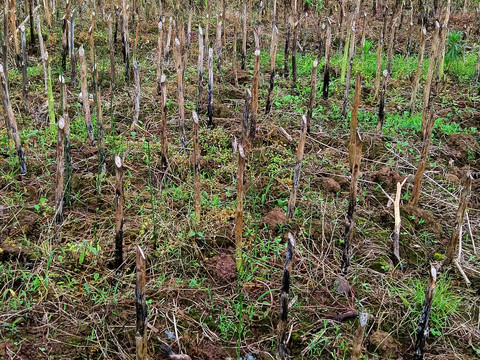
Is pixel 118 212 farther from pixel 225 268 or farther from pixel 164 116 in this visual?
pixel 164 116

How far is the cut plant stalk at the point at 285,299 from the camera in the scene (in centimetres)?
192

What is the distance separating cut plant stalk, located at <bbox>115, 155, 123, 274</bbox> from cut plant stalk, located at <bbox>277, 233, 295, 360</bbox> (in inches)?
37.9

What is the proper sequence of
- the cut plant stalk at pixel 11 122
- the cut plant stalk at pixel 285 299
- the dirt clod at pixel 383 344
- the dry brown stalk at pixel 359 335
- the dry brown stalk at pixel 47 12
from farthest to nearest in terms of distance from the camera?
the dry brown stalk at pixel 47 12 → the cut plant stalk at pixel 11 122 → the dirt clod at pixel 383 344 → the cut plant stalk at pixel 285 299 → the dry brown stalk at pixel 359 335

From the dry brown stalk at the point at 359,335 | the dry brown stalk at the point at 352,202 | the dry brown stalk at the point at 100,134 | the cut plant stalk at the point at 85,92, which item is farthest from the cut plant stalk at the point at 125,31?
the dry brown stalk at the point at 359,335

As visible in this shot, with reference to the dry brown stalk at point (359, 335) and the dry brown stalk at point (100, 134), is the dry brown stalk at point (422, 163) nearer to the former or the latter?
the dry brown stalk at point (359, 335)

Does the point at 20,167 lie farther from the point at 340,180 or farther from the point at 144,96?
the point at 340,180

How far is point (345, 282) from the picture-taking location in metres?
2.55

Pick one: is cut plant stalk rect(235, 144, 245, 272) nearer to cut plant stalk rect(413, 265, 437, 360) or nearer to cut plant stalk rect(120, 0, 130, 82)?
cut plant stalk rect(413, 265, 437, 360)

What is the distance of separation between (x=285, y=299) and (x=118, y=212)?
102cm

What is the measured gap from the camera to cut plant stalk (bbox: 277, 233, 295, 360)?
192cm

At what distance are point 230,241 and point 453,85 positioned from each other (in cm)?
431

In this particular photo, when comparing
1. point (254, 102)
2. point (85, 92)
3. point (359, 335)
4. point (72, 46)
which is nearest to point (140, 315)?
point (359, 335)

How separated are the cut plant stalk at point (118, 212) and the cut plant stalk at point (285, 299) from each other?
0.96m

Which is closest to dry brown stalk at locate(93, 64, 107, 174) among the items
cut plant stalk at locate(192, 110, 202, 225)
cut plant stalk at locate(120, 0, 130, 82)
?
cut plant stalk at locate(192, 110, 202, 225)
